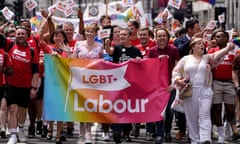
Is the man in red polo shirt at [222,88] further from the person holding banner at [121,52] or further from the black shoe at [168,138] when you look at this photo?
the person holding banner at [121,52]

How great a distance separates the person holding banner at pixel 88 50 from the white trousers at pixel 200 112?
1.81 meters

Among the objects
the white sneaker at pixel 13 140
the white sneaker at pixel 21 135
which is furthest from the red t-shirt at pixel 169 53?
the white sneaker at pixel 13 140

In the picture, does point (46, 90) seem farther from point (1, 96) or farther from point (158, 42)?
point (158, 42)

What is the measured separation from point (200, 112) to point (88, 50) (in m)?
2.26

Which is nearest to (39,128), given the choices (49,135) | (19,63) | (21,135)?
(49,135)

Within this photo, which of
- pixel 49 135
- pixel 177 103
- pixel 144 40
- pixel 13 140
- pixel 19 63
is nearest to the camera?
pixel 177 103

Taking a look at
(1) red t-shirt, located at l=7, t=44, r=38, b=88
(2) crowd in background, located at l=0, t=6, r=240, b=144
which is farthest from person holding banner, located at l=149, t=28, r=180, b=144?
(1) red t-shirt, located at l=7, t=44, r=38, b=88

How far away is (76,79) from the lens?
11.5 meters

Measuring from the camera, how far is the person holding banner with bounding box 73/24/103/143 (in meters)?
11.6

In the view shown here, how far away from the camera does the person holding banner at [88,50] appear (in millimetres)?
11641

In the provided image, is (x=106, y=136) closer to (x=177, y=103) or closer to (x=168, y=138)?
(x=168, y=138)

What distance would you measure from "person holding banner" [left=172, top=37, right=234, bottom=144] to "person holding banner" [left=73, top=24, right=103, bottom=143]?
1.59 metres

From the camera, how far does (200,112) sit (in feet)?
34.7

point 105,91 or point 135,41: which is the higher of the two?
point 135,41
